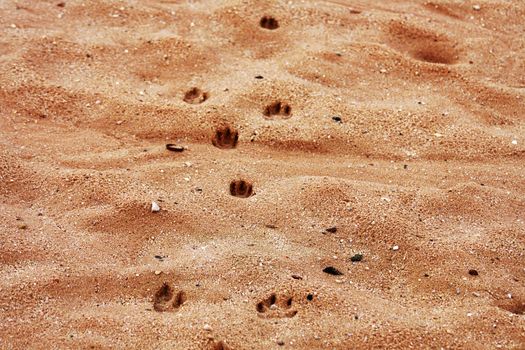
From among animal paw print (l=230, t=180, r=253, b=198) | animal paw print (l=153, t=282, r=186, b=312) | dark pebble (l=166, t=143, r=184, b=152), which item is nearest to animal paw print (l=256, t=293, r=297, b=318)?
animal paw print (l=153, t=282, r=186, b=312)

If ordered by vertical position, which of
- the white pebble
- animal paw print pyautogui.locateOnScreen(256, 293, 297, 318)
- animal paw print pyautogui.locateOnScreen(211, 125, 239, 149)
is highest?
animal paw print pyautogui.locateOnScreen(211, 125, 239, 149)

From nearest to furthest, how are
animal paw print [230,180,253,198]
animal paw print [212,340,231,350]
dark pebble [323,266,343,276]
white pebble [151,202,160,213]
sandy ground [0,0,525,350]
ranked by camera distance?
animal paw print [212,340,231,350], sandy ground [0,0,525,350], dark pebble [323,266,343,276], white pebble [151,202,160,213], animal paw print [230,180,253,198]

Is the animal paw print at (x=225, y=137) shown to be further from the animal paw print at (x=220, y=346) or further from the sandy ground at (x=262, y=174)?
the animal paw print at (x=220, y=346)

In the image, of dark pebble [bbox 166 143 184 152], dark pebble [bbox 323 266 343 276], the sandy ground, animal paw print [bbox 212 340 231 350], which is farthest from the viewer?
dark pebble [bbox 166 143 184 152]

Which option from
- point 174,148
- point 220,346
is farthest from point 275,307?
point 174,148

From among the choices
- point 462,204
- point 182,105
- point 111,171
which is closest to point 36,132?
point 111,171

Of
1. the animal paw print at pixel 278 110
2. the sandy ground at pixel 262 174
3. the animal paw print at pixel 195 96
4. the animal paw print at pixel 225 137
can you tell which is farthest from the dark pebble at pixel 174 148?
the animal paw print at pixel 278 110

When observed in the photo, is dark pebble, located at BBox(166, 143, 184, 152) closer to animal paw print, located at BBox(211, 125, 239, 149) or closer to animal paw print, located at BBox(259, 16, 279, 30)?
animal paw print, located at BBox(211, 125, 239, 149)
